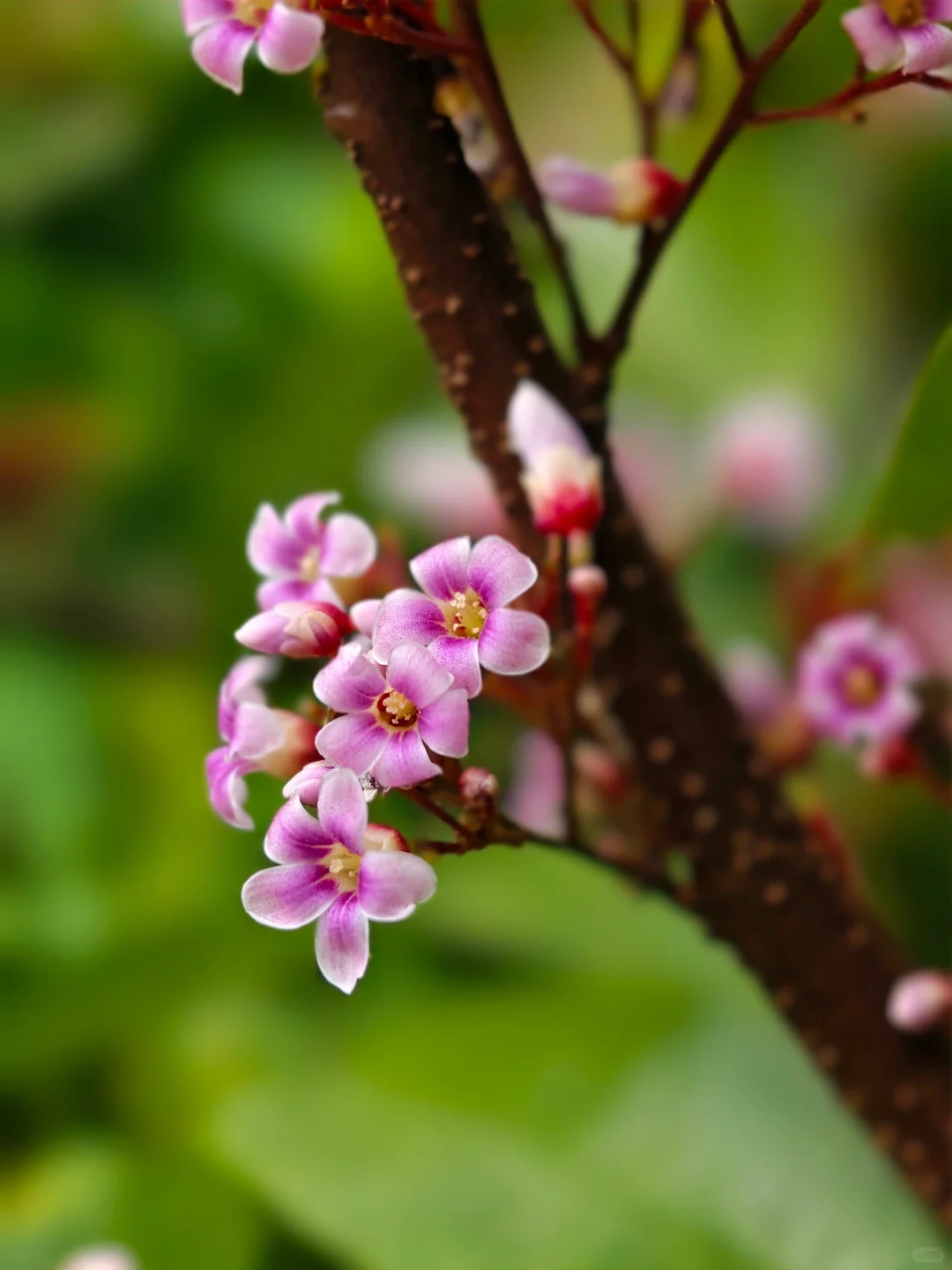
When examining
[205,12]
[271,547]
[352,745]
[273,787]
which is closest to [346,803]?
[352,745]

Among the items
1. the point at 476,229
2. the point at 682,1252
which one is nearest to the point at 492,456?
the point at 476,229

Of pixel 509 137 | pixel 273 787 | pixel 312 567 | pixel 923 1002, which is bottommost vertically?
pixel 923 1002

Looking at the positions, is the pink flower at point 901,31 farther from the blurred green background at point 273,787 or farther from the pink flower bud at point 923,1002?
the pink flower bud at point 923,1002

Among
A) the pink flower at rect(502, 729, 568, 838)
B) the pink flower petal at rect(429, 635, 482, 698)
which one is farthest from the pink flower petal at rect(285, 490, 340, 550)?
the pink flower at rect(502, 729, 568, 838)

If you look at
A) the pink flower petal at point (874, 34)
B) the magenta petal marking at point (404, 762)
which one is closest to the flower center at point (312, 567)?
the magenta petal marking at point (404, 762)

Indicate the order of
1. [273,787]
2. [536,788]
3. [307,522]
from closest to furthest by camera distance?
[307,522] → [536,788] → [273,787]

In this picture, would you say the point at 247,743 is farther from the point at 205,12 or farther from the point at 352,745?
the point at 205,12

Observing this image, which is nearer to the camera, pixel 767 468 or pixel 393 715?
pixel 393 715
